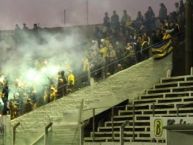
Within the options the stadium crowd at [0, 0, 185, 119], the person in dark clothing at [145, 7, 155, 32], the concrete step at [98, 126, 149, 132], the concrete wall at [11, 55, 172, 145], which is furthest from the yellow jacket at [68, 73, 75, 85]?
the person in dark clothing at [145, 7, 155, 32]

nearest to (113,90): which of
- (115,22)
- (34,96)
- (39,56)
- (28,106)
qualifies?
(34,96)

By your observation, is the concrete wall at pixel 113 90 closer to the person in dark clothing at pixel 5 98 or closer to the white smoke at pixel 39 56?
the person in dark clothing at pixel 5 98

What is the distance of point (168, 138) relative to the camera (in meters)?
5.40

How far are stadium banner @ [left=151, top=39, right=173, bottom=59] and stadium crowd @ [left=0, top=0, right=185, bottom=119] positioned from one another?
Result: 0.60 feet

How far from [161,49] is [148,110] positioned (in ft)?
12.5

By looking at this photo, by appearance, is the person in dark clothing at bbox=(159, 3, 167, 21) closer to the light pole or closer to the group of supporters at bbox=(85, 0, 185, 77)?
the group of supporters at bbox=(85, 0, 185, 77)

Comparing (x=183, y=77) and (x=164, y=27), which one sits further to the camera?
(x=164, y=27)

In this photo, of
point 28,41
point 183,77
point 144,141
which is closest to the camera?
point 144,141

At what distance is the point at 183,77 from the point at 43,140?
5683 mm

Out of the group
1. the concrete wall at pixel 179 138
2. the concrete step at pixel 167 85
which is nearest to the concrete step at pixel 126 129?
the concrete step at pixel 167 85

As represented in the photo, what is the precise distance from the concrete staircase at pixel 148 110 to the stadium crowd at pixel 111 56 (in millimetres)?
1763

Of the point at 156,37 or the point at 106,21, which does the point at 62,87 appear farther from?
the point at 106,21

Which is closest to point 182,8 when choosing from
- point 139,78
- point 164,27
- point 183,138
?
point 164,27

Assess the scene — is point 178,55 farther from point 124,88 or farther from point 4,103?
point 4,103
